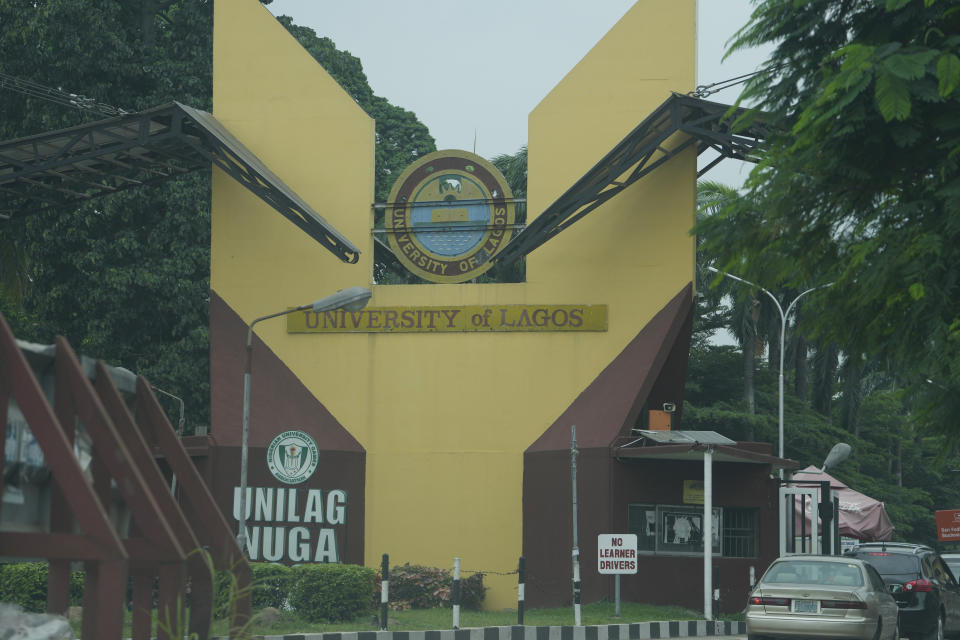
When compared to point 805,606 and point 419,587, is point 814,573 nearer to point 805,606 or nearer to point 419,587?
point 805,606

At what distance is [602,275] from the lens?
26734mm

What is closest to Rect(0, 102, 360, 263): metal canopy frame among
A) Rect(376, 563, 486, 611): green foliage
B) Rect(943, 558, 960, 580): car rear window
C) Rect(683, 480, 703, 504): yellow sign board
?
Rect(376, 563, 486, 611): green foliage

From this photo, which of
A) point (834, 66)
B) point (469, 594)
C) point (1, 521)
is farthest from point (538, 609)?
point (1, 521)

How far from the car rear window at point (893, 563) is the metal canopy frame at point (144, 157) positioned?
1151cm

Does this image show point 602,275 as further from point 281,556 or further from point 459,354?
point 281,556

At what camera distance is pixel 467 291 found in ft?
89.5

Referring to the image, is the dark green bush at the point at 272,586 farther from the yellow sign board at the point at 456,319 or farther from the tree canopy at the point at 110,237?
the tree canopy at the point at 110,237

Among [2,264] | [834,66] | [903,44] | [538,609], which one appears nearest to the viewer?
[903,44]

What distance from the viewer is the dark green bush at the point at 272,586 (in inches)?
895

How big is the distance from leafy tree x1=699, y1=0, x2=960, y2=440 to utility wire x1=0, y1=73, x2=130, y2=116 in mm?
24066

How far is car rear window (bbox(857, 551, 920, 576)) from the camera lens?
20.7 meters

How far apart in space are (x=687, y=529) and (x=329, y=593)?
27.7 feet

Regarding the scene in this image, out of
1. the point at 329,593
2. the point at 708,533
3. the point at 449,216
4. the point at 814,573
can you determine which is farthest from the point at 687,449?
the point at 329,593

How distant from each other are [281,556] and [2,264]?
37.7ft
